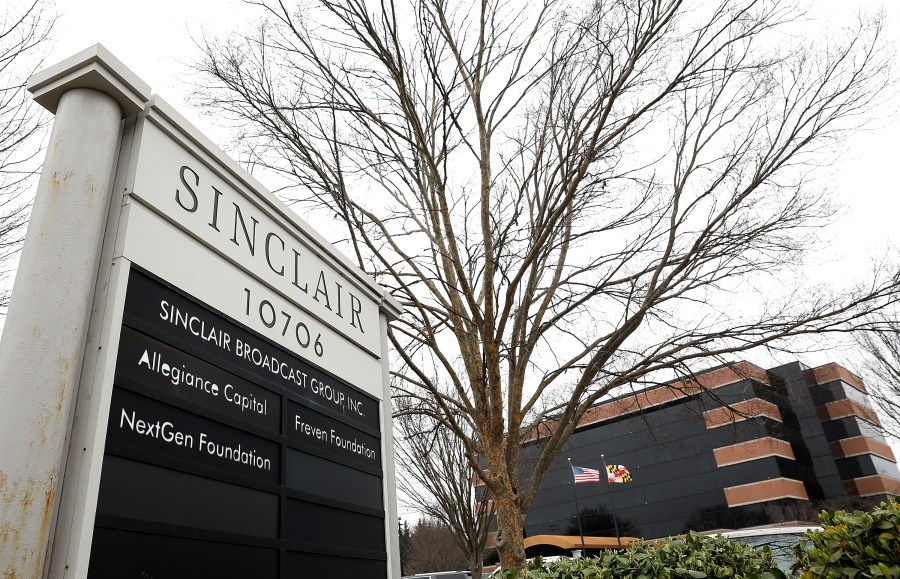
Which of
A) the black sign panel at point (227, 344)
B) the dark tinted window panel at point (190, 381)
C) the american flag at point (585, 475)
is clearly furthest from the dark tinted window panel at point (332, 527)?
the american flag at point (585, 475)

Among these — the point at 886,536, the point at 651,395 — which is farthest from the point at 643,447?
the point at 886,536

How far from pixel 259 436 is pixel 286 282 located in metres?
0.98

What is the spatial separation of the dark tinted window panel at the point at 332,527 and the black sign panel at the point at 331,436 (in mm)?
335

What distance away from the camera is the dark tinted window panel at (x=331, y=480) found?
3082 mm

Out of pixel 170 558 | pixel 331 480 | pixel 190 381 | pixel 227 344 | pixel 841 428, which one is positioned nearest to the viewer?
pixel 170 558

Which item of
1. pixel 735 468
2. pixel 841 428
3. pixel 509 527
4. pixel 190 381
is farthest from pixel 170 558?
pixel 841 428

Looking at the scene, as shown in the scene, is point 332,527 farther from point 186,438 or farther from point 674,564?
point 674,564

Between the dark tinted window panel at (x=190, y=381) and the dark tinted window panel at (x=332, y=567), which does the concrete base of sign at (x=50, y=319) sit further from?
the dark tinted window panel at (x=332, y=567)

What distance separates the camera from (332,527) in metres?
3.28

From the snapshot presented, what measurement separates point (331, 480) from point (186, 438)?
1.13m

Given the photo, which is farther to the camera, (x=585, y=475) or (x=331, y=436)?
(x=585, y=475)

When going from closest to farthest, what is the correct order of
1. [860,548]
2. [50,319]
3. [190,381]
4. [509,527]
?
[50,319]
[190,381]
[860,548]
[509,527]

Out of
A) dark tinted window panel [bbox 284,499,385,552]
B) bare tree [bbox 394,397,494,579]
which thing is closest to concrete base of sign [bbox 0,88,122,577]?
dark tinted window panel [bbox 284,499,385,552]

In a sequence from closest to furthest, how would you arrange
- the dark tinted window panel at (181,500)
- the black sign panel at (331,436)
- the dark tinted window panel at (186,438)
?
the dark tinted window panel at (181,500), the dark tinted window panel at (186,438), the black sign panel at (331,436)
